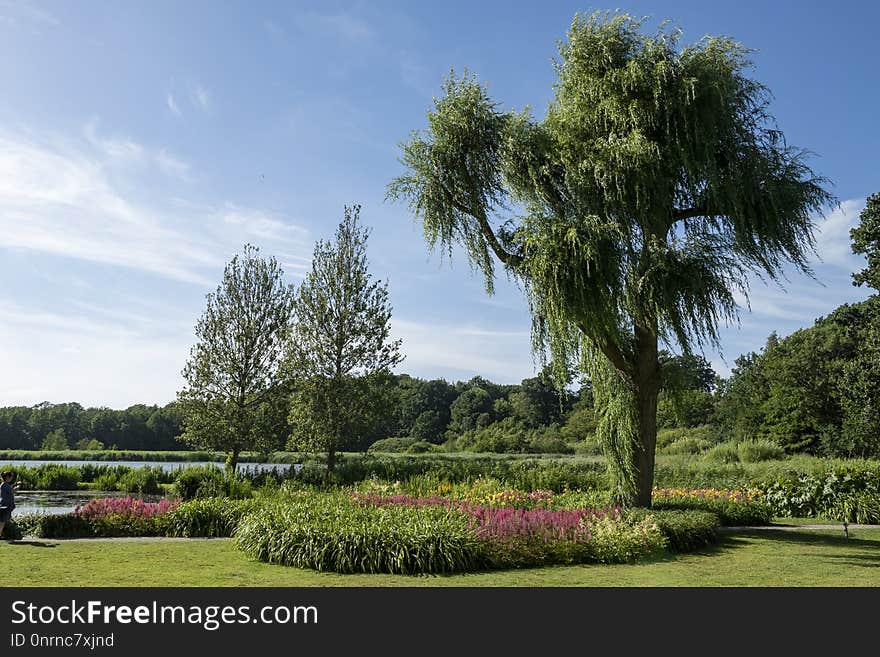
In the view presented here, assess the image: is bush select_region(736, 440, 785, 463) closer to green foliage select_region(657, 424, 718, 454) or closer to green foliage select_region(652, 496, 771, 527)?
green foliage select_region(657, 424, 718, 454)

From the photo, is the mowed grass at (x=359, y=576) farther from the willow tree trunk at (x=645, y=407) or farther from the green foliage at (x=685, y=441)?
the green foliage at (x=685, y=441)

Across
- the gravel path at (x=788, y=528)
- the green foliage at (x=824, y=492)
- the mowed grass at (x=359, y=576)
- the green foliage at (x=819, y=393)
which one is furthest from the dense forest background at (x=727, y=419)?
the mowed grass at (x=359, y=576)

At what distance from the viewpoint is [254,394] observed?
22.5 metres

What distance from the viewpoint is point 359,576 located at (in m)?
8.14

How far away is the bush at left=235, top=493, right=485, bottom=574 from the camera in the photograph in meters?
8.53

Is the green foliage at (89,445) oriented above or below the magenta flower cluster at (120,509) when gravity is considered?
above

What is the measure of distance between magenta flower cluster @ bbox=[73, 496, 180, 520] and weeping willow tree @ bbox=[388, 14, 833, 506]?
714cm

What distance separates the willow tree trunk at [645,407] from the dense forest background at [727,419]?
9792mm

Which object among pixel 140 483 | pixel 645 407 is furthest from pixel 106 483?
pixel 645 407

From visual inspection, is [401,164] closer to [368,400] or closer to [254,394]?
[368,400]

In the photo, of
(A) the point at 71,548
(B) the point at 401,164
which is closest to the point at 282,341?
(B) the point at 401,164

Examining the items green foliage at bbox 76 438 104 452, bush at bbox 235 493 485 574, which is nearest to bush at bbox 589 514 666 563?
bush at bbox 235 493 485 574

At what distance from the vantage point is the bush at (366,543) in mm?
8531

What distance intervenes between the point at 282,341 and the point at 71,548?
13.2m
